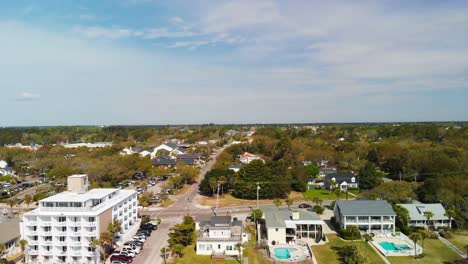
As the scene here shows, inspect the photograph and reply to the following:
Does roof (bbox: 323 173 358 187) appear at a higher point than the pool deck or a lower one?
higher

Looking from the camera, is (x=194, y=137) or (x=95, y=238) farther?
(x=194, y=137)

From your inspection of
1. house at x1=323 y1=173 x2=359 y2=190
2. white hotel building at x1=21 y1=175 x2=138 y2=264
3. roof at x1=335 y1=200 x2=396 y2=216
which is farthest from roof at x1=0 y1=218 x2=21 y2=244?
house at x1=323 y1=173 x2=359 y2=190

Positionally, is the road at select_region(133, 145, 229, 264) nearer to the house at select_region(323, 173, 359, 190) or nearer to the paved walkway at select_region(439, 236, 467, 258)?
the house at select_region(323, 173, 359, 190)

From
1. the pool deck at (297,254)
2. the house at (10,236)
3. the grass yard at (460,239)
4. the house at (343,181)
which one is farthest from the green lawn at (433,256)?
the house at (10,236)

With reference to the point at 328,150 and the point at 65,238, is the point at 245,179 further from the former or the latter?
the point at 328,150

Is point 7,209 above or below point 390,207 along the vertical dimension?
below

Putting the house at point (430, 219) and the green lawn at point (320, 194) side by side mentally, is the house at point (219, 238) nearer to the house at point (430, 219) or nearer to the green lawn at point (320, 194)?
the house at point (430, 219)

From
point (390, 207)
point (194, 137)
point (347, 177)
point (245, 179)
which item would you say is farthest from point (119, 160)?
point (194, 137)
